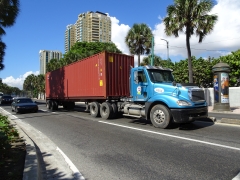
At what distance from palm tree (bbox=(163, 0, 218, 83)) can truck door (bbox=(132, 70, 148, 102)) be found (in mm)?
11425

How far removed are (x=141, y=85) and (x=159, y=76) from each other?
0.91 metres

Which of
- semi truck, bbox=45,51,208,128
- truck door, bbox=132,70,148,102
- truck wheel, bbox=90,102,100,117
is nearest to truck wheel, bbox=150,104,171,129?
semi truck, bbox=45,51,208,128

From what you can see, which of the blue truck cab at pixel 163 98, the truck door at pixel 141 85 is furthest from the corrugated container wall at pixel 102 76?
the truck door at pixel 141 85

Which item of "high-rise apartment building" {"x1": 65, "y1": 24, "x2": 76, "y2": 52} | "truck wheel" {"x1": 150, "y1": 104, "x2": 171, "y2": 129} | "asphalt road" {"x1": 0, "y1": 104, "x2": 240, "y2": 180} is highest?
"high-rise apartment building" {"x1": 65, "y1": 24, "x2": 76, "y2": 52}

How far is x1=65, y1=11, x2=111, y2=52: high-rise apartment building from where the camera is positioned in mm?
87281

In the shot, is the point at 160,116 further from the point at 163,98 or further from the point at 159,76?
the point at 159,76

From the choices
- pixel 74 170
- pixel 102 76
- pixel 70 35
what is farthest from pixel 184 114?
pixel 70 35

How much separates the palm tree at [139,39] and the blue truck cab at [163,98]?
64.3 ft

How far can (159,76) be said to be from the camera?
1030 cm

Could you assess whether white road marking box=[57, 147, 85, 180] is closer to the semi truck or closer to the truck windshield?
the semi truck

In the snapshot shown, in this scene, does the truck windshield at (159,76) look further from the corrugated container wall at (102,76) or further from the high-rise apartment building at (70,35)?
the high-rise apartment building at (70,35)

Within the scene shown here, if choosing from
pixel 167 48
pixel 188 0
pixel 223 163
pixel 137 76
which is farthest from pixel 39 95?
pixel 223 163

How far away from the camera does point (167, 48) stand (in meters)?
33.8

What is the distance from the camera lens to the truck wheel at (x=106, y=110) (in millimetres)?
12328
